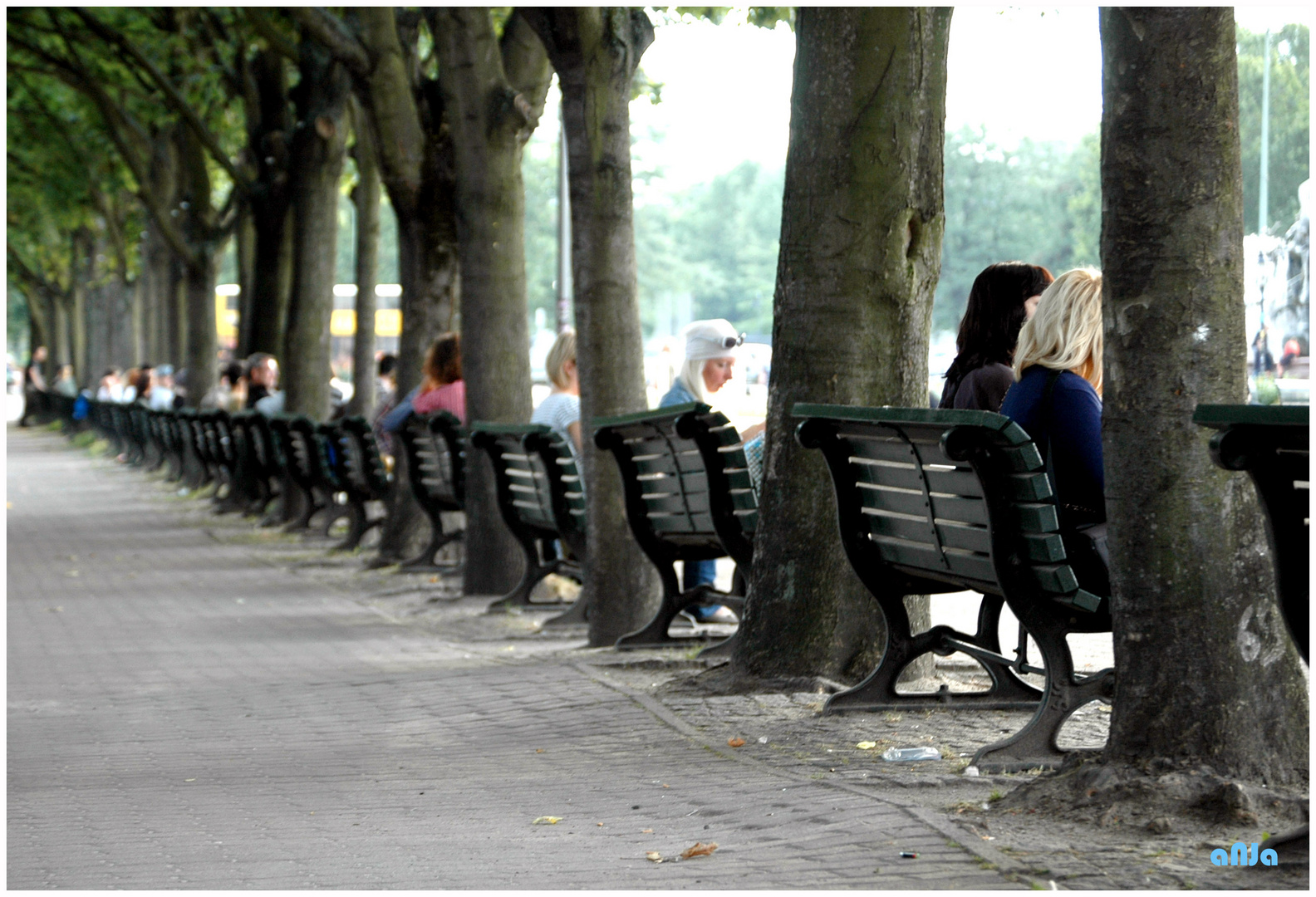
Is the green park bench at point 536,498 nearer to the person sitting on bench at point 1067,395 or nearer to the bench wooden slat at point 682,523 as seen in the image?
the bench wooden slat at point 682,523

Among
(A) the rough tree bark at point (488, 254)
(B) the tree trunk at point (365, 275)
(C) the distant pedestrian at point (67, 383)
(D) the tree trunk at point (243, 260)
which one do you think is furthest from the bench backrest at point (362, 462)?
(C) the distant pedestrian at point (67, 383)

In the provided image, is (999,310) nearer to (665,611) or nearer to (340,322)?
(665,611)

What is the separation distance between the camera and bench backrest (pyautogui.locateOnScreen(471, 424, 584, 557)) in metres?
9.65

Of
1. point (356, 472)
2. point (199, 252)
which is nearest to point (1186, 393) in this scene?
point (356, 472)

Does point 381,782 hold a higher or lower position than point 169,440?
lower

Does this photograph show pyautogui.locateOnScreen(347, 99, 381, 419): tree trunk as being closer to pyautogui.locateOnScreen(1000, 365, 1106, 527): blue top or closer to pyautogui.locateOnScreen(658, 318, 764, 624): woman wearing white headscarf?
pyautogui.locateOnScreen(658, 318, 764, 624): woman wearing white headscarf

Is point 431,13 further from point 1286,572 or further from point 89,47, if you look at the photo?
point 89,47

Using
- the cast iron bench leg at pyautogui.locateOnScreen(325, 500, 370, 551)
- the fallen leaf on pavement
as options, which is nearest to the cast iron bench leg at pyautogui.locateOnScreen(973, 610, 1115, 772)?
the fallen leaf on pavement

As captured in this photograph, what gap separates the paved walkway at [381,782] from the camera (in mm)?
4285

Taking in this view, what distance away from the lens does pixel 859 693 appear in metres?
6.12

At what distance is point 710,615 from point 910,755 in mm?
4343

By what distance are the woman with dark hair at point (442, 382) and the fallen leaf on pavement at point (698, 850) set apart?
9.08m

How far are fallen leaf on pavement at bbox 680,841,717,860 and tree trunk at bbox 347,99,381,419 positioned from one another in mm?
15012

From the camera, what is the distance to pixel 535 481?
396 inches
